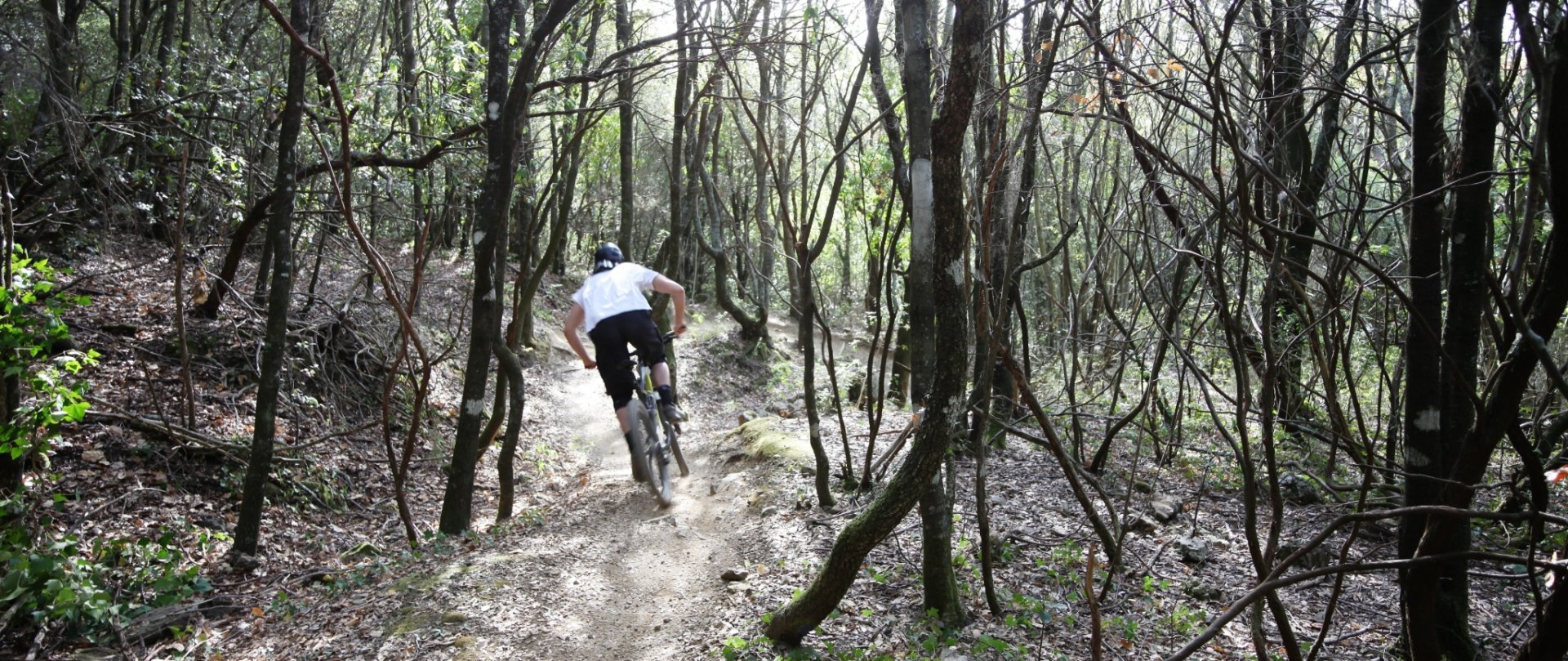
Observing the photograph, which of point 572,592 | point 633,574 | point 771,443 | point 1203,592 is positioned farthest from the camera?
point 771,443

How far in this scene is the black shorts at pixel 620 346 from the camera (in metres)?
7.41

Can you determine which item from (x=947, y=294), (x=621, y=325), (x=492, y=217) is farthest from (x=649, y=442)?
(x=947, y=294)

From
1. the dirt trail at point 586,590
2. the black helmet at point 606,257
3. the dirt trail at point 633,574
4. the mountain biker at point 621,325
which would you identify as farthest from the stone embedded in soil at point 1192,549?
the black helmet at point 606,257

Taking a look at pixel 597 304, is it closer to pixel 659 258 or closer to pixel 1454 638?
pixel 1454 638

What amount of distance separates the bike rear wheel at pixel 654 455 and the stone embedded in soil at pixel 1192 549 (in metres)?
4.19

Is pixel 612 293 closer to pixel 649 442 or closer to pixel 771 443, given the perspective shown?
pixel 649 442

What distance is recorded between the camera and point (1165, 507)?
730cm

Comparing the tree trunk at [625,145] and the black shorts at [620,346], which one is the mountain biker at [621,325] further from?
the tree trunk at [625,145]

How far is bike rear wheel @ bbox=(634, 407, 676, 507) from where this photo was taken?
7.42 m

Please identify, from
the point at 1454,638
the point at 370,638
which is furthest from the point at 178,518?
the point at 1454,638

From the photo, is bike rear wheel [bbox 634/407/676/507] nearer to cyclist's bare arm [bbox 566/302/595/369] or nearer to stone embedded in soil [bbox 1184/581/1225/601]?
cyclist's bare arm [bbox 566/302/595/369]

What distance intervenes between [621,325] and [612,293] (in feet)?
Result: 0.96

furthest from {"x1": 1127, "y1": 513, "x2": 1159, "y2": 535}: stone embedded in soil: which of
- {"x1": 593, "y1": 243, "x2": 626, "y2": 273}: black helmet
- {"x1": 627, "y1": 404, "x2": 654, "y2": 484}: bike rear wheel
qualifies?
{"x1": 593, "y1": 243, "x2": 626, "y2": 273}: black helmet

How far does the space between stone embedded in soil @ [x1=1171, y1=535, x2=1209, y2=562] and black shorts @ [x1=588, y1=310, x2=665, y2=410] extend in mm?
4576
